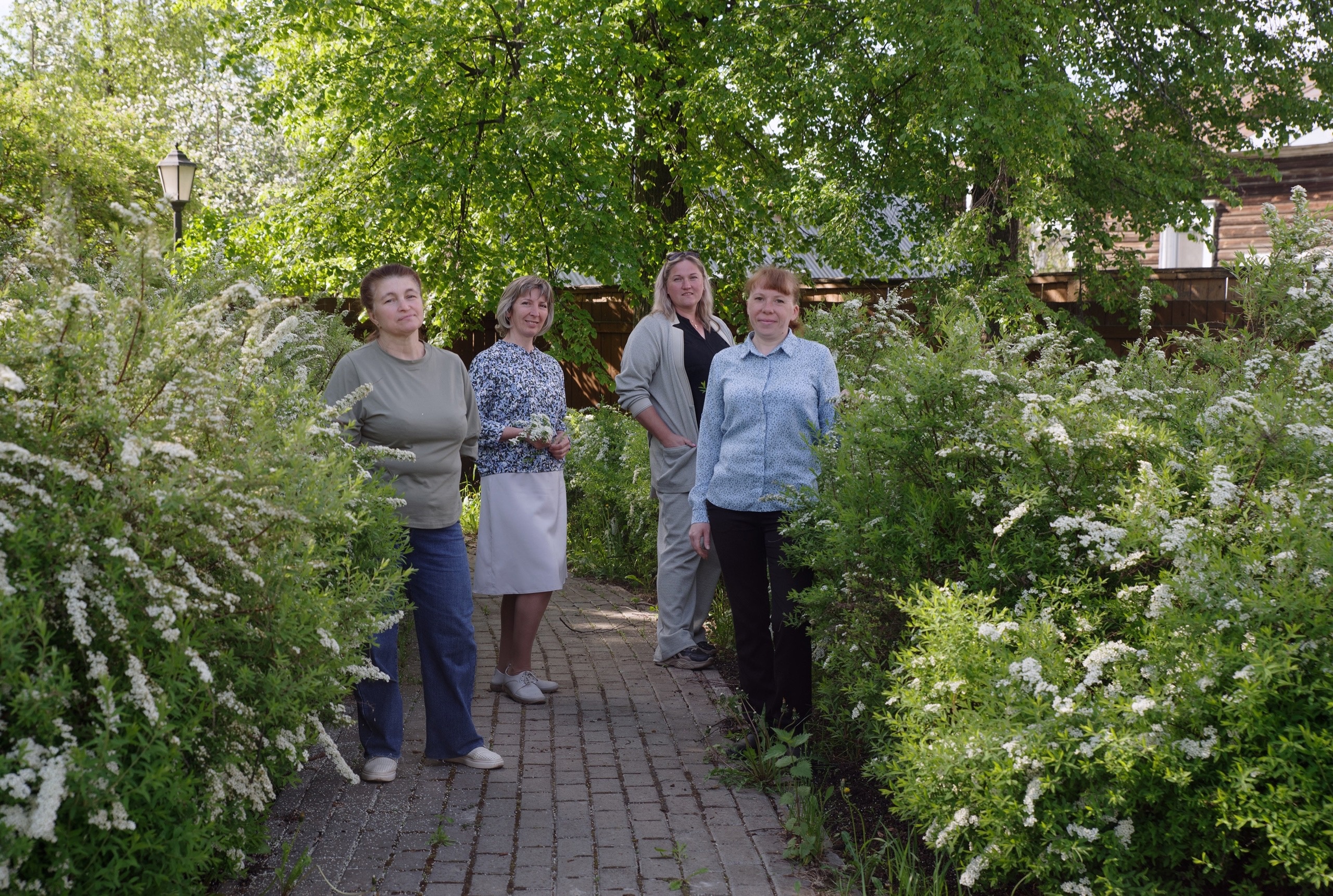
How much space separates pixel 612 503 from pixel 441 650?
520cm

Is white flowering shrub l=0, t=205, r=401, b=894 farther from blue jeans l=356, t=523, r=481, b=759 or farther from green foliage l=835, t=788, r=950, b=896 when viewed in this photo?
green foliage l=835, t=788, r=950, b=896

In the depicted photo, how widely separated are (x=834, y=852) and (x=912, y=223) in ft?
29.4

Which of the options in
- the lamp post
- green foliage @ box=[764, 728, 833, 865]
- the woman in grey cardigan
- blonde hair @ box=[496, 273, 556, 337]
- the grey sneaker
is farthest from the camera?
the lamp post

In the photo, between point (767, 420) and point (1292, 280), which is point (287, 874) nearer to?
point (767, 420)

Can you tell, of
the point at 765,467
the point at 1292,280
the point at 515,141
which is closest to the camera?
the point at 765,467

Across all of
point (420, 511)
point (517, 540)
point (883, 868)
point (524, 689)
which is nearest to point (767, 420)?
point (420, 511)

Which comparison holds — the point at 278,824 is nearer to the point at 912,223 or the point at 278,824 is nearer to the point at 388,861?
the point at 388,861

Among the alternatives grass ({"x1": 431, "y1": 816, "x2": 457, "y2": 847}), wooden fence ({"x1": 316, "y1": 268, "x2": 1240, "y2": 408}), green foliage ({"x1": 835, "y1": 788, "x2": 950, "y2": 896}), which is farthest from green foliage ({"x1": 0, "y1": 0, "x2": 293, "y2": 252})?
green foliage ({"x1": 835, "y1": 788, "x2": 950, "y2": 896})

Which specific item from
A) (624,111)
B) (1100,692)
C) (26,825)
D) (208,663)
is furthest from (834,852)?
(624,111)

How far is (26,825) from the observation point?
207 cm

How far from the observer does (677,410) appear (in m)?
6.46

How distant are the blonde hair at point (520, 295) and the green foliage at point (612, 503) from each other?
2724 mm

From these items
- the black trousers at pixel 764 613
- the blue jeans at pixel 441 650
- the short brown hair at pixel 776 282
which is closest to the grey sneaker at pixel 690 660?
the black trousers at pixel 764 613

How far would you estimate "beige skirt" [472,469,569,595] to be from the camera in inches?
226
